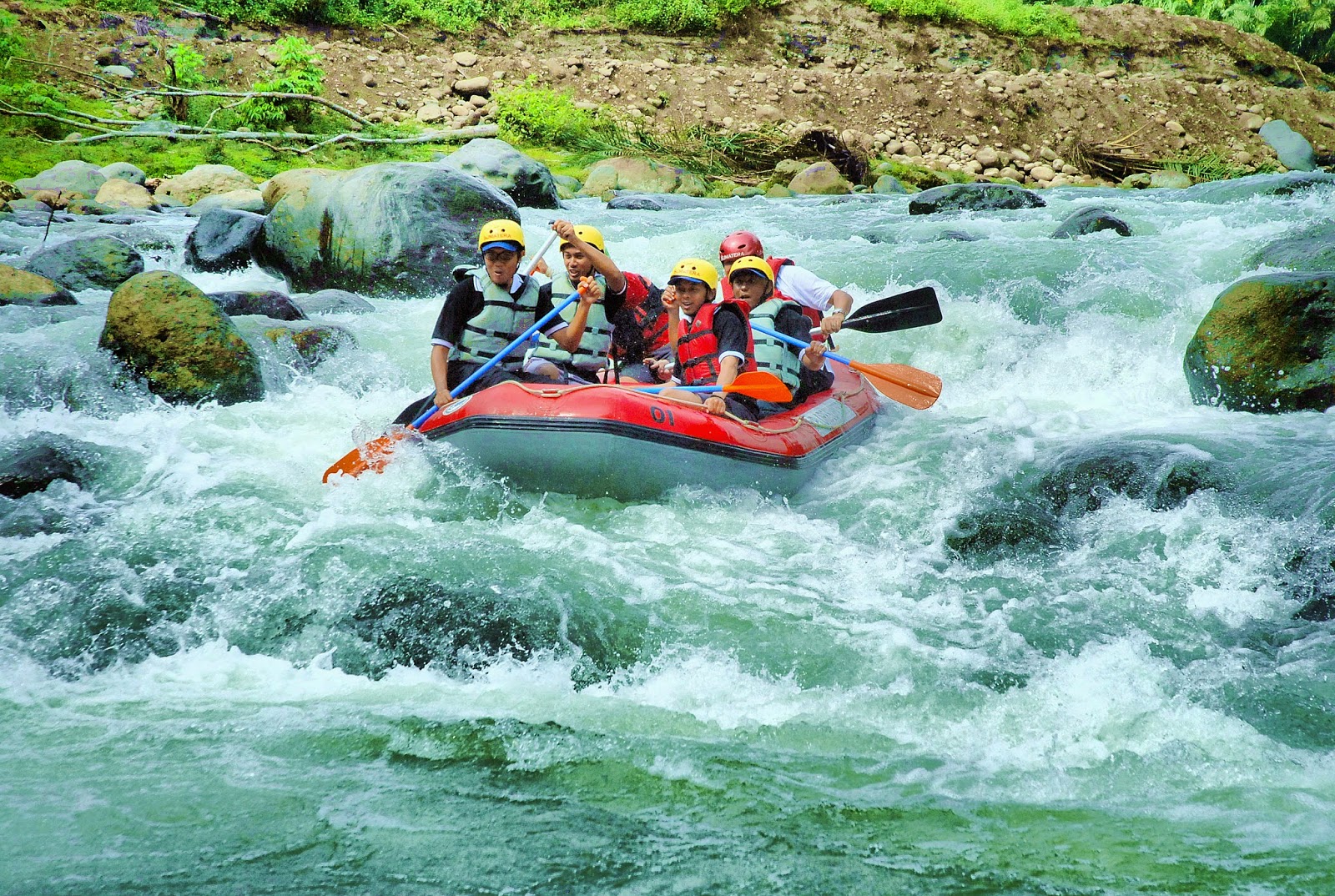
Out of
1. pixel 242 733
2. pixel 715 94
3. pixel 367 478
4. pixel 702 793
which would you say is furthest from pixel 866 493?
pixel 715 94

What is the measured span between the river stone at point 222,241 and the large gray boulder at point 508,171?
281 centimetres

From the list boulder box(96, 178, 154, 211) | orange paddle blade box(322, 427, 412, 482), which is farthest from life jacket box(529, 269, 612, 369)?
boulder box(96, 178, 154, 211)

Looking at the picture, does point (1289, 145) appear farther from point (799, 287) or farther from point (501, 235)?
point (501, 235)

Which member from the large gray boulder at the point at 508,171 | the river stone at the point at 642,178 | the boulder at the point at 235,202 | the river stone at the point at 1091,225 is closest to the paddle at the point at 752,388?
the river stone at the point at 1091,225

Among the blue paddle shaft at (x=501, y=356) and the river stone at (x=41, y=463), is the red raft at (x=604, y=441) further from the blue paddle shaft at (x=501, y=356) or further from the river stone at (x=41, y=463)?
the river stone at (x=41, y=463)

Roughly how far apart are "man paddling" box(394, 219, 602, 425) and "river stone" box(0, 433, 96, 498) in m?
1.51

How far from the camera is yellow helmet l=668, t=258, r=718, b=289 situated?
533 cm

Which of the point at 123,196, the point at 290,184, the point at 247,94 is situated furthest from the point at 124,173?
the point at 290,184

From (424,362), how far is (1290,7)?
25559 millimetres

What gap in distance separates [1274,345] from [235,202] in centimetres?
1028

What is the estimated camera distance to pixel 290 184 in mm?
9570

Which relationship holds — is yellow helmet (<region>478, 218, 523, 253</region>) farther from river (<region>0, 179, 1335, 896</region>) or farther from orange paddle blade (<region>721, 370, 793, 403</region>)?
orange paddle blade (<region>721, 370, 793, 403</region>)

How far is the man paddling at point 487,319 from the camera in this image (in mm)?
5293

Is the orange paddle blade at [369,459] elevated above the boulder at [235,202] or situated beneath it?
situated beneath
